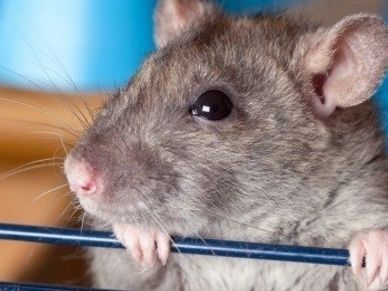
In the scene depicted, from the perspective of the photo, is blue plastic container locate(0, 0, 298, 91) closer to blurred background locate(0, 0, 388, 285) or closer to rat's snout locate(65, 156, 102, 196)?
blurred background locate(0, 0, 388, 285)

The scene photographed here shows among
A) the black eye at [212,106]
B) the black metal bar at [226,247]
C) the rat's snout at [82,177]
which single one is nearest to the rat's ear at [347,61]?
the black eye at [212,106]

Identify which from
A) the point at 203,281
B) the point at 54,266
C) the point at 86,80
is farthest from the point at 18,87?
the point at 203,281

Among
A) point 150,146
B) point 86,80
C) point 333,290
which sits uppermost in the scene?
point 86,80

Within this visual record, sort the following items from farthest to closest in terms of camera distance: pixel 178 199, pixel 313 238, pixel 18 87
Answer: pixel 18 87, pixel 313 238, pixel 178 199

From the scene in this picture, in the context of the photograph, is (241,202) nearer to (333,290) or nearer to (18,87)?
(333,290)

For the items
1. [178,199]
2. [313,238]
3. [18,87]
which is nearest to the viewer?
[178,199]

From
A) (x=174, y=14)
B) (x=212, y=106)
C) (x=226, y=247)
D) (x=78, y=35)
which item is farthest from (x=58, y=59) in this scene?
(x=226, y=247)

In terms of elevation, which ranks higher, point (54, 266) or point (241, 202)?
point (241, 202)
